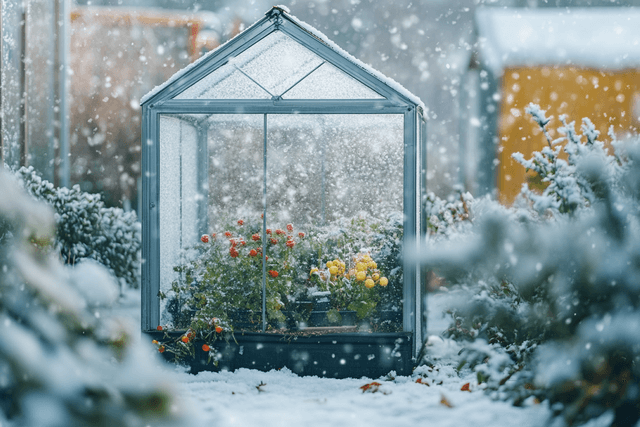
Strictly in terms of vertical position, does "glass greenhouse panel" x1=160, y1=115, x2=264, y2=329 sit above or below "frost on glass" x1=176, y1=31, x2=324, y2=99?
below

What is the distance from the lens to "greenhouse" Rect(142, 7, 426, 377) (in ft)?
13.3

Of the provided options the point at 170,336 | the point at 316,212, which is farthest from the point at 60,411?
the point at 316,212

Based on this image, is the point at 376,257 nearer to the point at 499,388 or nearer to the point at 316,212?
the point at 316,212

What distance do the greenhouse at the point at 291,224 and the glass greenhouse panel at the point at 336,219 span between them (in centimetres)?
1

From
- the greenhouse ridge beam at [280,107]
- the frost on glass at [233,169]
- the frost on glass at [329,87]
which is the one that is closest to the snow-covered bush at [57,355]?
the greenhouse ridge beam at [280,107]

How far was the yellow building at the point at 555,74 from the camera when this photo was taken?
22.8ft

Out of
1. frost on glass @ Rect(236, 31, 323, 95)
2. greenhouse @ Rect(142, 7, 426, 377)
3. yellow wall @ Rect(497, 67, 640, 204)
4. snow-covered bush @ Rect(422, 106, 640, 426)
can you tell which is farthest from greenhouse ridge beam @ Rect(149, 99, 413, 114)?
yellow wall @ Rect(497, 67, 640, 204)

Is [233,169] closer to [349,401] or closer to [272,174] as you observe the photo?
[272,174]

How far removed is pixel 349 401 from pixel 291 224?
1.70m

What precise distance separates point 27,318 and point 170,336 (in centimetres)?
272

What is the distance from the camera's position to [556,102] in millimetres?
7043

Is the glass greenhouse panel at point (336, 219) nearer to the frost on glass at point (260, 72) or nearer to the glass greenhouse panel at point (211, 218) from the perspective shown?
the glass greenhouse panel at point (211, 218)

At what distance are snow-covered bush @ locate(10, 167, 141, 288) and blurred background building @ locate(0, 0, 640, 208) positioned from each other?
2090 mm

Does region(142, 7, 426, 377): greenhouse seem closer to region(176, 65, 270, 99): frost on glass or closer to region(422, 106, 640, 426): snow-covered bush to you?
region(176, 65, 270, 99): frost on glass
